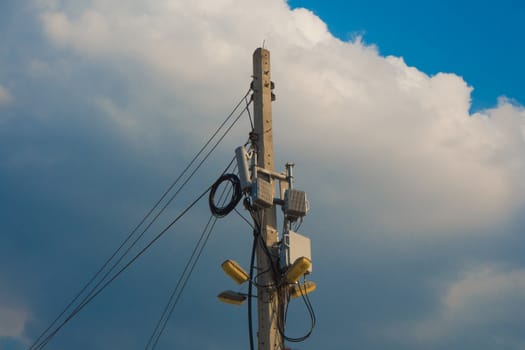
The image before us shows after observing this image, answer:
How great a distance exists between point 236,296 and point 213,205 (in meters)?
2.50

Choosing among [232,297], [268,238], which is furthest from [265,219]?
[232,297]

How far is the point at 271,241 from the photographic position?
12117mm

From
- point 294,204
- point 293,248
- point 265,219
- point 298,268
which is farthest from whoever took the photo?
point 294,204

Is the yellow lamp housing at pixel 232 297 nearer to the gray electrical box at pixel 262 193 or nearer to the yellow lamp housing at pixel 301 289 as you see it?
the yellow lamp housing at pixel 301 289

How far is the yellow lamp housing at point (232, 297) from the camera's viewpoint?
12.0 metres

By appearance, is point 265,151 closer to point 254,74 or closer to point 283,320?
point 254,74

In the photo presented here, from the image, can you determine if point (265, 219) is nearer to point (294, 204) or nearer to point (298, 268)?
point (294, 204)

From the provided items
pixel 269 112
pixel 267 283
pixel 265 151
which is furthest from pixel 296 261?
pixel 269 112

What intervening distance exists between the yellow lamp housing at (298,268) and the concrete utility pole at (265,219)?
0.43 m

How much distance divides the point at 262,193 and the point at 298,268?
158 cm

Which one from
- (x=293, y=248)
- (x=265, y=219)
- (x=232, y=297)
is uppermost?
(x=265, y=219)

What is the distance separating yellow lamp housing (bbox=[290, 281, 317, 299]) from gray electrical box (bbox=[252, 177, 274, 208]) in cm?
154

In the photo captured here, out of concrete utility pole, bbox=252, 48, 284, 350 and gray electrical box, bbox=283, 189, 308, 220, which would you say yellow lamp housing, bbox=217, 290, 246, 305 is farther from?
gray electrical box, bbox=283, 189, 308, 220

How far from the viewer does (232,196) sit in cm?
1344
